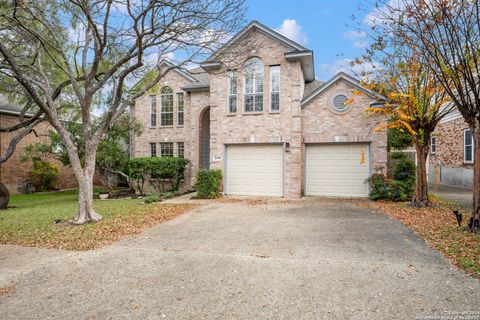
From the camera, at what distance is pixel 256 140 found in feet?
45.3

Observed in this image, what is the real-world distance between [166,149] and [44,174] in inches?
320

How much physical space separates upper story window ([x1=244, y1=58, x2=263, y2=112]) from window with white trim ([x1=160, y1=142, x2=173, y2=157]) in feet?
18.9

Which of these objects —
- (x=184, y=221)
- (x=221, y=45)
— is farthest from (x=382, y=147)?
(x=184, y=221)

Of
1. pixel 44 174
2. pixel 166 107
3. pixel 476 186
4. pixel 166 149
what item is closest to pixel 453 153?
pixel 476 186

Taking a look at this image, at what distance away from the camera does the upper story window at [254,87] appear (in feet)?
45.5

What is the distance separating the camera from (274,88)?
13703 millimetres

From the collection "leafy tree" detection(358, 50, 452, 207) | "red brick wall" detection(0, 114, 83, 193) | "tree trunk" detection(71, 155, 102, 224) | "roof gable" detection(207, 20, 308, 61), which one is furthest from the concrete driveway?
"red brick wall" detection(0, 114, 83, 193)

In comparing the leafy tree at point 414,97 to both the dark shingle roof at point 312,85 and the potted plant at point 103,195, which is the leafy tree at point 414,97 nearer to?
the dark shingle roof at point 312,85

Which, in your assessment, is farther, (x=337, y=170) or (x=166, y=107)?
(x=166, y=107)

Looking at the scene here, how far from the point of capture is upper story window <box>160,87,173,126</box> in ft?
57.1

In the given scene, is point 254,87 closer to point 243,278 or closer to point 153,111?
point 153,111

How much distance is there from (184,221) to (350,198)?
26.0ft

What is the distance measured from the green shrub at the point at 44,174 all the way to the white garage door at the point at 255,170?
12361mm

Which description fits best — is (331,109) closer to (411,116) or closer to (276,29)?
(411,116)
